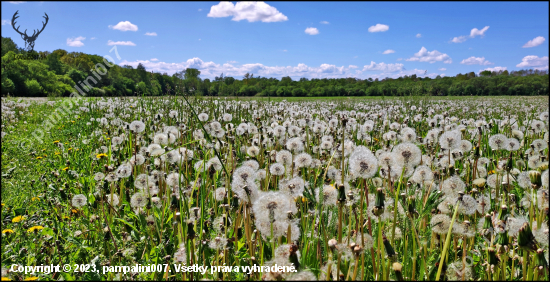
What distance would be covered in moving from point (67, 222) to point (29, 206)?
548 millimetres

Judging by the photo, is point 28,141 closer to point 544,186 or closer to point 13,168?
point 13,168

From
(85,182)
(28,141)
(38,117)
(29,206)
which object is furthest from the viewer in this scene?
(38,117)

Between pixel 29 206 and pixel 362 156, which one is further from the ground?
pixel 362 156

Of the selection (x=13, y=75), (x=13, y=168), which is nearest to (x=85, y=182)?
(x=13, y=168)

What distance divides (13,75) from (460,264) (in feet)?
164

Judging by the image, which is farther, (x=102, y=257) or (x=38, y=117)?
(x=38, y=117)

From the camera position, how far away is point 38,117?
9.87 meters

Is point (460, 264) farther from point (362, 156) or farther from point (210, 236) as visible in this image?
point (210, 236)

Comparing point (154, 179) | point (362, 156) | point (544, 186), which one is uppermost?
point (362, 156)

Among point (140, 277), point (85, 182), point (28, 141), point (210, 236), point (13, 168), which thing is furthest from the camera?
point (28, 141)

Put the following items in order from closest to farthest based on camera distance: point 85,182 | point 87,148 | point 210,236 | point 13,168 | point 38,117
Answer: point 210,236, point 85,182, point 13,168, point 87,148, point 38,117

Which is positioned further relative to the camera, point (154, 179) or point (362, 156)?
point (154, 179)

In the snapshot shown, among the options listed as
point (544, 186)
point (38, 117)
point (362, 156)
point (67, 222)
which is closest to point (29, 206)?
point (67, 222)

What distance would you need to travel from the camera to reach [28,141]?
19.5 ft
